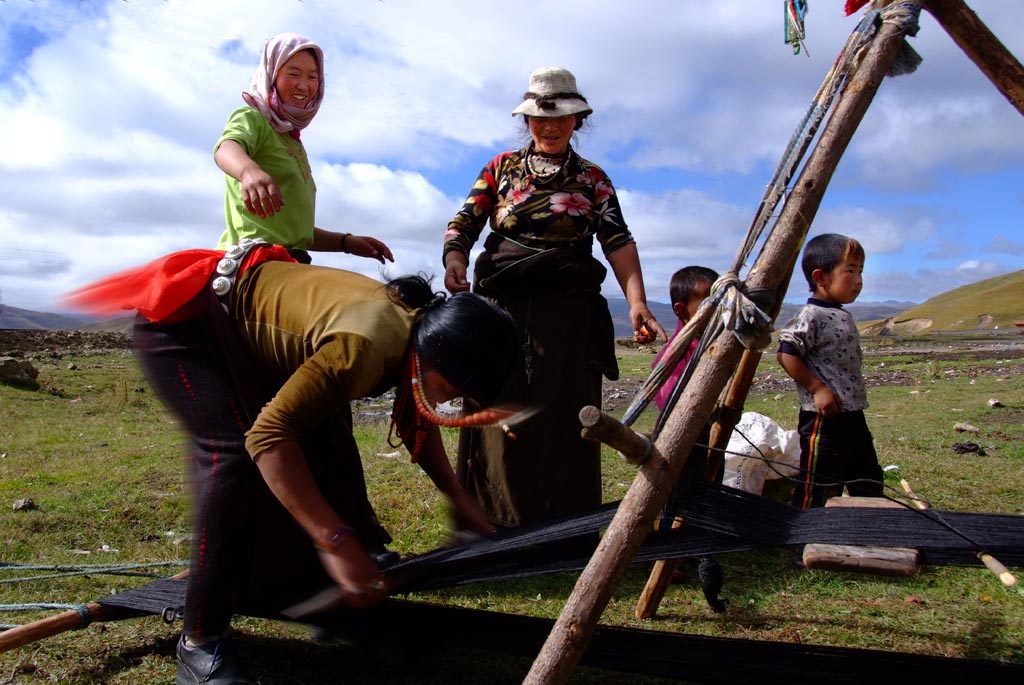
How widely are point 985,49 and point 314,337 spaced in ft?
8.02

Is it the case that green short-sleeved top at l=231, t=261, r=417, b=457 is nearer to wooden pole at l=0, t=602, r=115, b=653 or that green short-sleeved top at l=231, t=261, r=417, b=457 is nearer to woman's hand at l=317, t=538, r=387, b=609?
woman's hand at l=317, t=538, r=387, b=609

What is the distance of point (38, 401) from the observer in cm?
1009

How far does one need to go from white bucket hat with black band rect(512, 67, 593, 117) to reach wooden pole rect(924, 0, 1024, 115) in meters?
1.38

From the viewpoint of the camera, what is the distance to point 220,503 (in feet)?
8.28

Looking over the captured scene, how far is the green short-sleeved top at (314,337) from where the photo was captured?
2205mm

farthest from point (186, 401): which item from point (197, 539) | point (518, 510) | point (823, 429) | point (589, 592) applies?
point (823, 429)

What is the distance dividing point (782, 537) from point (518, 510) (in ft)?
5.16

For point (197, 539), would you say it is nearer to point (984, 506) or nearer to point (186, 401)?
point (186, 401)

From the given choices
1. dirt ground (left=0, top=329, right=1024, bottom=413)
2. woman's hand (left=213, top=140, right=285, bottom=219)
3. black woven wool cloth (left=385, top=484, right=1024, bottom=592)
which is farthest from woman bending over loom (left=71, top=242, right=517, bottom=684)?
dirt ground (left=0, top=329, right=1024, bottom=413)

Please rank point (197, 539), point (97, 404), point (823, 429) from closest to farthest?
point (197, 539)
point (823, 429)
point (97, 404)

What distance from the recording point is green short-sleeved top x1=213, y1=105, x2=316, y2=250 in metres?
2.97

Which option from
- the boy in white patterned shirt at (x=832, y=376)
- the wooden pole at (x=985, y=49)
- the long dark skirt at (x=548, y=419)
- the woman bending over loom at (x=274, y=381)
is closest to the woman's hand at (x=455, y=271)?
the long dark skirt at (x=548, y=419)

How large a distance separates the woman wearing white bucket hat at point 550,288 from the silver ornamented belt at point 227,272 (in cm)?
123

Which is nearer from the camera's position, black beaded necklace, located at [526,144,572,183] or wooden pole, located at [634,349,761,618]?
wooden pole, located at [634,349,761,618]
